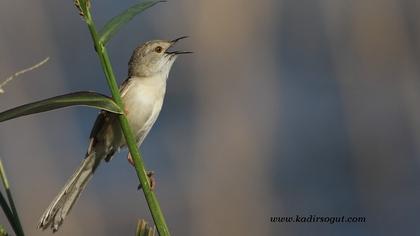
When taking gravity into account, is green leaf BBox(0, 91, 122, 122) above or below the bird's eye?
above

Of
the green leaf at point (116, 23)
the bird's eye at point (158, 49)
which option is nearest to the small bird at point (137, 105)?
the bird's eye at point (158, 49)

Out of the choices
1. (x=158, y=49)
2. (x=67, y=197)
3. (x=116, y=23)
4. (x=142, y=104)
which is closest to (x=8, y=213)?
(x=116, y=23)

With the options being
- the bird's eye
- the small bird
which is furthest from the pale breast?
the bird's eye

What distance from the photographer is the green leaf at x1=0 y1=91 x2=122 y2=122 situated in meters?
Result: 1.25

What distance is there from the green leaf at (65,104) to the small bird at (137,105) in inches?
52.5

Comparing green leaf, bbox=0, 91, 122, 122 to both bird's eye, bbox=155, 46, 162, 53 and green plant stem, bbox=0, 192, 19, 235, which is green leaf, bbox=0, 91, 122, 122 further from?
bird's eye, bbox=155, 46, 162, 53

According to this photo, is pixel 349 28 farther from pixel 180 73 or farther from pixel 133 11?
pixel 133 11

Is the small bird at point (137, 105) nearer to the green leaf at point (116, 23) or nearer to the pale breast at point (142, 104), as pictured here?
the pale breast at point (142, 104)

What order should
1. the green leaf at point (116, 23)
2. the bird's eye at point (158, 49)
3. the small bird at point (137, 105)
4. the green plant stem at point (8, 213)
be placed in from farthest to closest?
the bird's eye at point (158, 49) < the small bird at point (137, 105) < the green leaf at point (116, 23) < the green plant stem at point (8, 213)

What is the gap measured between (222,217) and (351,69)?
143 centimetres

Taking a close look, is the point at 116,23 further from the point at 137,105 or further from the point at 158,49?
the point at 158,49

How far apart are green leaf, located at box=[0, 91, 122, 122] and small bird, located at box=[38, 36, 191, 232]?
133 cm

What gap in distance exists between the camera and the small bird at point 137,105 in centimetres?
299

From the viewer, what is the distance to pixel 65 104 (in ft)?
4.19
